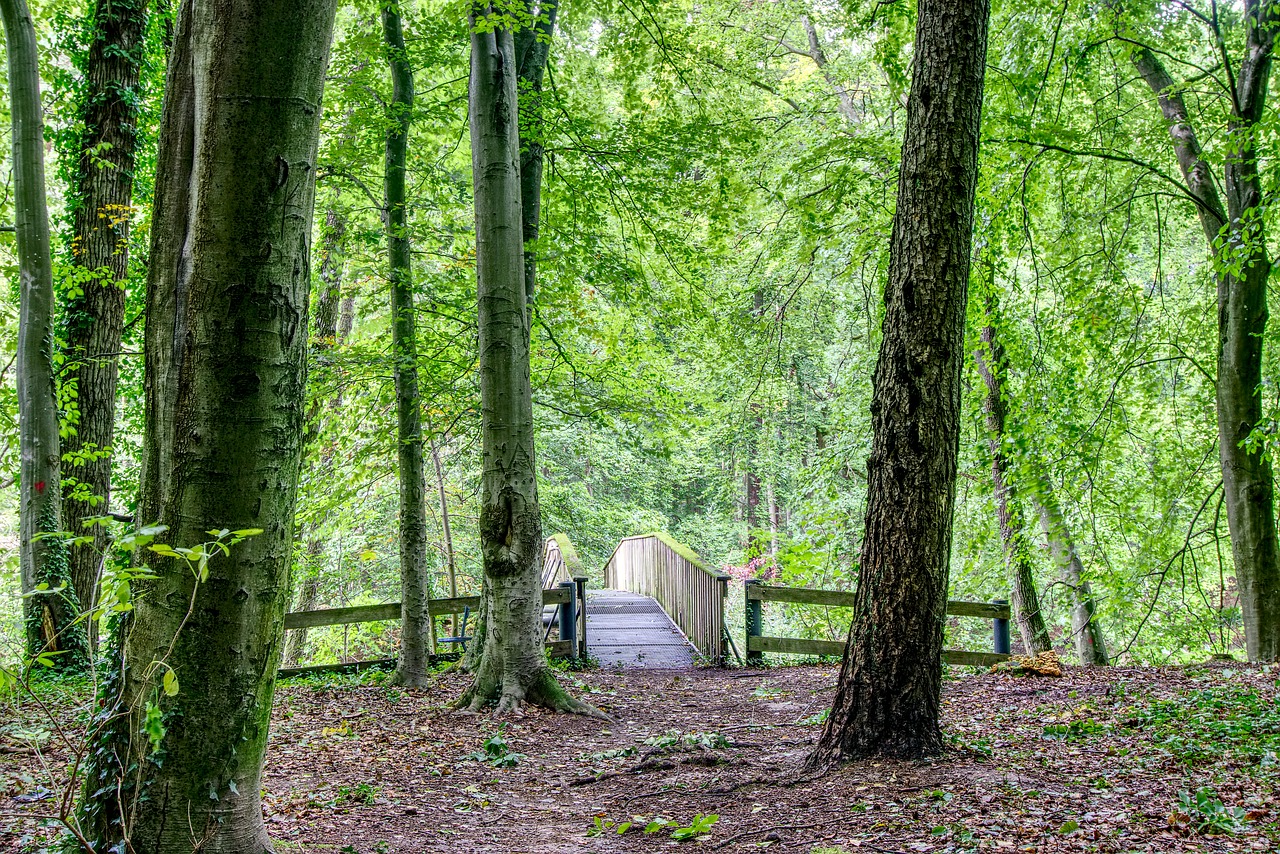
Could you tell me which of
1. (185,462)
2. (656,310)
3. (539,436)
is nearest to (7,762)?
(185,462)

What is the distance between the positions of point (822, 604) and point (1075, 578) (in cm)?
356

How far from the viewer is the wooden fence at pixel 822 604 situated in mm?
8617

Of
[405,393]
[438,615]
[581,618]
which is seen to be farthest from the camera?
[581,618]

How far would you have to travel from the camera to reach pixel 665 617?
13.1 metres

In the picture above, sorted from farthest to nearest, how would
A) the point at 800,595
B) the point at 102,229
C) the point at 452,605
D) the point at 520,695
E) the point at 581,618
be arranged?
the point at 581,618 → the point at 800,595 → the point at 452,605 → the point at 102,229 → the point at 520,695

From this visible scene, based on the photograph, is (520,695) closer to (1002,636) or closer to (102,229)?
(1002,636)

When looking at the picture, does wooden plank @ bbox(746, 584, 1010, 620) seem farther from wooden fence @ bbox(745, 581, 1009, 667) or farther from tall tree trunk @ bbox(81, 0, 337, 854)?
tall tree trunk @ bbox(81, 0, 337, 854)

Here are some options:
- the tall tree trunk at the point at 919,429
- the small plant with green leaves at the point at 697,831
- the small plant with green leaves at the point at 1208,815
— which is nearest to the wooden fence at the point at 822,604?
the tall tree trunk at the point at 919,429

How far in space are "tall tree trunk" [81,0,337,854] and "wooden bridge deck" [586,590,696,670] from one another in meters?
7.70

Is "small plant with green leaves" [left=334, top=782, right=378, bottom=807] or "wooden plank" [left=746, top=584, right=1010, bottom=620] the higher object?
"wooden plank" [left=746, top=584, right=1010, bottom=620]

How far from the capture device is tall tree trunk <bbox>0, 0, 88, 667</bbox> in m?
5.88

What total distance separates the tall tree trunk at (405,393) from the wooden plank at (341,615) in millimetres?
659

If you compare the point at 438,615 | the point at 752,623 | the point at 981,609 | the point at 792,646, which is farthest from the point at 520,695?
the point at 981,609

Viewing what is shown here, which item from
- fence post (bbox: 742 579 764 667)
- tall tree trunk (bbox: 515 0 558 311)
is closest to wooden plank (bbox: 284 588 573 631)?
fence post (bbox: 742 579 764 667)
